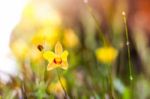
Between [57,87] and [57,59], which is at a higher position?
[57,59]

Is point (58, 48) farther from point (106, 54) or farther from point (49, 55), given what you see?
point (106, 54)

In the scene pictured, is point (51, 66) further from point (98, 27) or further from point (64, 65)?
point (98, 27)

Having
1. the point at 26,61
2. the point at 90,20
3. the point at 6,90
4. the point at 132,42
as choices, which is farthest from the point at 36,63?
the point at 132,42

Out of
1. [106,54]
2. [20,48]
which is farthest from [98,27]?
[20,48]

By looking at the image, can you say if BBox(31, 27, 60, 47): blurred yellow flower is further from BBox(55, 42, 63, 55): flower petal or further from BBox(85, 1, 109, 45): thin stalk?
BBox(85, 1, 109, 45): thin stalk

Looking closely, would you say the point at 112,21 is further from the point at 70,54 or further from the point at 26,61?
the point at 26,61
